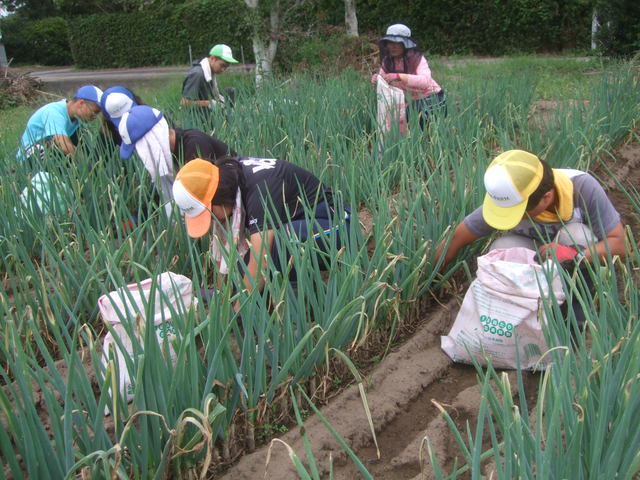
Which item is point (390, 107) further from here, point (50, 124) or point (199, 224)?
→ point (199, 224)

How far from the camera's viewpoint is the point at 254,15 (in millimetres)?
8305

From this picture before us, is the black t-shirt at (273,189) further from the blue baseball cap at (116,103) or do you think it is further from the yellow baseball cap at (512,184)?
the blue baseball cap at (116,103)

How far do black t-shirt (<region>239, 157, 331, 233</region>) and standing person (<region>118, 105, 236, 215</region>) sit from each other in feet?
1.95

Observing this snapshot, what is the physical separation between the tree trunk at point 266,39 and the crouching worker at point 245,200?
6081 millimetres

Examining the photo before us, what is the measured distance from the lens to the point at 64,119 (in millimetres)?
3623

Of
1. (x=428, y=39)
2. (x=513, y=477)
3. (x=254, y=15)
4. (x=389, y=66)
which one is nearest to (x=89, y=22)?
(x=428, y=39)

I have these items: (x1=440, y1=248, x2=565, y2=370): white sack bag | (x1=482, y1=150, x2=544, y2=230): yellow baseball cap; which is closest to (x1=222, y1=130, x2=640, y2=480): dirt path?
(x1=440, y1=248, x2=565, y2=370): white sack bag

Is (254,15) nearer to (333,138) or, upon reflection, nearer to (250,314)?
(333,138)

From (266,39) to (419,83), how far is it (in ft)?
16.3

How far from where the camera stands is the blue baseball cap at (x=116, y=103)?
3.30 metres

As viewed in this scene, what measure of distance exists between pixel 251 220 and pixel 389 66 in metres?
2.38

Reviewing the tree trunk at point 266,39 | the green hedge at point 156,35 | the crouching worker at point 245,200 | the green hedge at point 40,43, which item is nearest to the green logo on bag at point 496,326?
the crouching worker at point 245,200

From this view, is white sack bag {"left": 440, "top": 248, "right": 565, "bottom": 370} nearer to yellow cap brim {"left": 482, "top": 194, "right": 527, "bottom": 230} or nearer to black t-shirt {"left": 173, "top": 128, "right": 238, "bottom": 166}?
yellow cap brim {"left": 482, "top": 194, "right": 527, "bottom": 230}

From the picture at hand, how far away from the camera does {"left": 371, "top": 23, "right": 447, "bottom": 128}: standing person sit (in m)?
4.16
